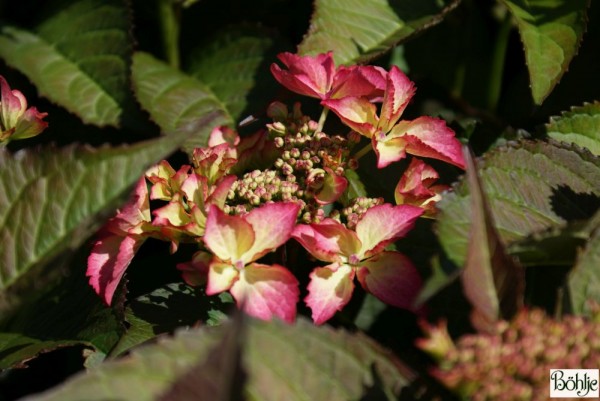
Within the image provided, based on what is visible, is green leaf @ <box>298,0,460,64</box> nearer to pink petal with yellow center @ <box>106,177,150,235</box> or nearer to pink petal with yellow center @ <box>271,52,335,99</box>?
pink petal with yellow center @ <box>271,52,335,99</box>

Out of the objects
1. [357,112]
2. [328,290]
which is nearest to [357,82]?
[357,112]

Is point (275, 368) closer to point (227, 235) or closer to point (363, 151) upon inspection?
point (227, 235)

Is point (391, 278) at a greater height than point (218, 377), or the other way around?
point (218, 377)

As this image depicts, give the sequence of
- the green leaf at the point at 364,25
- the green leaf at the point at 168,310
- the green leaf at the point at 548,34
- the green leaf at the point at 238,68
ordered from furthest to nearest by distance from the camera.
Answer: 1. the green leaf at the point at 238,68
2. the green leaf at the point at 364,25
3. the green leaf at the point at 548,34
4. the green leaf at the point at 168,310

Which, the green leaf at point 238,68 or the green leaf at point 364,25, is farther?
the green leaf at point 238,68

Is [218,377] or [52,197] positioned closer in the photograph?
[218,377]

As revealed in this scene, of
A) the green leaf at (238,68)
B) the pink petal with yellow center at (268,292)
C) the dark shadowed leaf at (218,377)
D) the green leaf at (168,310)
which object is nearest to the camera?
the dark shadowed leaf at (218,377)

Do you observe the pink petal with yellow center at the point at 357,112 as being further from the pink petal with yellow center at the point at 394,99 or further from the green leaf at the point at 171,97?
the green leaf at the point at 171,97

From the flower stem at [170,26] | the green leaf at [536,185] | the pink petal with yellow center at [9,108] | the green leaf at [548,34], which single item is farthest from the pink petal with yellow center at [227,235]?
the flower stem at [170,26]
